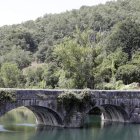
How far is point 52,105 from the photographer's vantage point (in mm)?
37469

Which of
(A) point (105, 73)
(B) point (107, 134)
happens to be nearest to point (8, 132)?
(B) point (107, 134)

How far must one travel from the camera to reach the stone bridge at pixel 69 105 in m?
35.0

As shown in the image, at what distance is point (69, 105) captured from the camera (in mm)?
38719

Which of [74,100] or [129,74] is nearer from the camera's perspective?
[74,100]

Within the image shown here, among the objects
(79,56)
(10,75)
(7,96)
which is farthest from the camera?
(10,75)

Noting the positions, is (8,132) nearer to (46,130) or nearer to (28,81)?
(46,130)

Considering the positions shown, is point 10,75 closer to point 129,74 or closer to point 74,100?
point 129,74

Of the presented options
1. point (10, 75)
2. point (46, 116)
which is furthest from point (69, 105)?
point (10, 75)

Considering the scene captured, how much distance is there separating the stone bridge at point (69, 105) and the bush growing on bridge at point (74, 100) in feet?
0.30

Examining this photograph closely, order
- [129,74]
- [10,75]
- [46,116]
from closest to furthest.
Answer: [46,116] → [129,74] → [10,75]

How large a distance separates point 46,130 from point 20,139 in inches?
213

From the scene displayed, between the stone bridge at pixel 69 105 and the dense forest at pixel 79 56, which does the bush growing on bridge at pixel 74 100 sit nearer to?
the stone bridge at pixel 69 105

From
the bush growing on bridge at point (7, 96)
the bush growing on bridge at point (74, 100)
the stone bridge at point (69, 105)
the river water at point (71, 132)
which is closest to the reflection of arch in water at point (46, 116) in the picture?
the stone bridge at point (69, 105)

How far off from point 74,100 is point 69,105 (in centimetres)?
64
